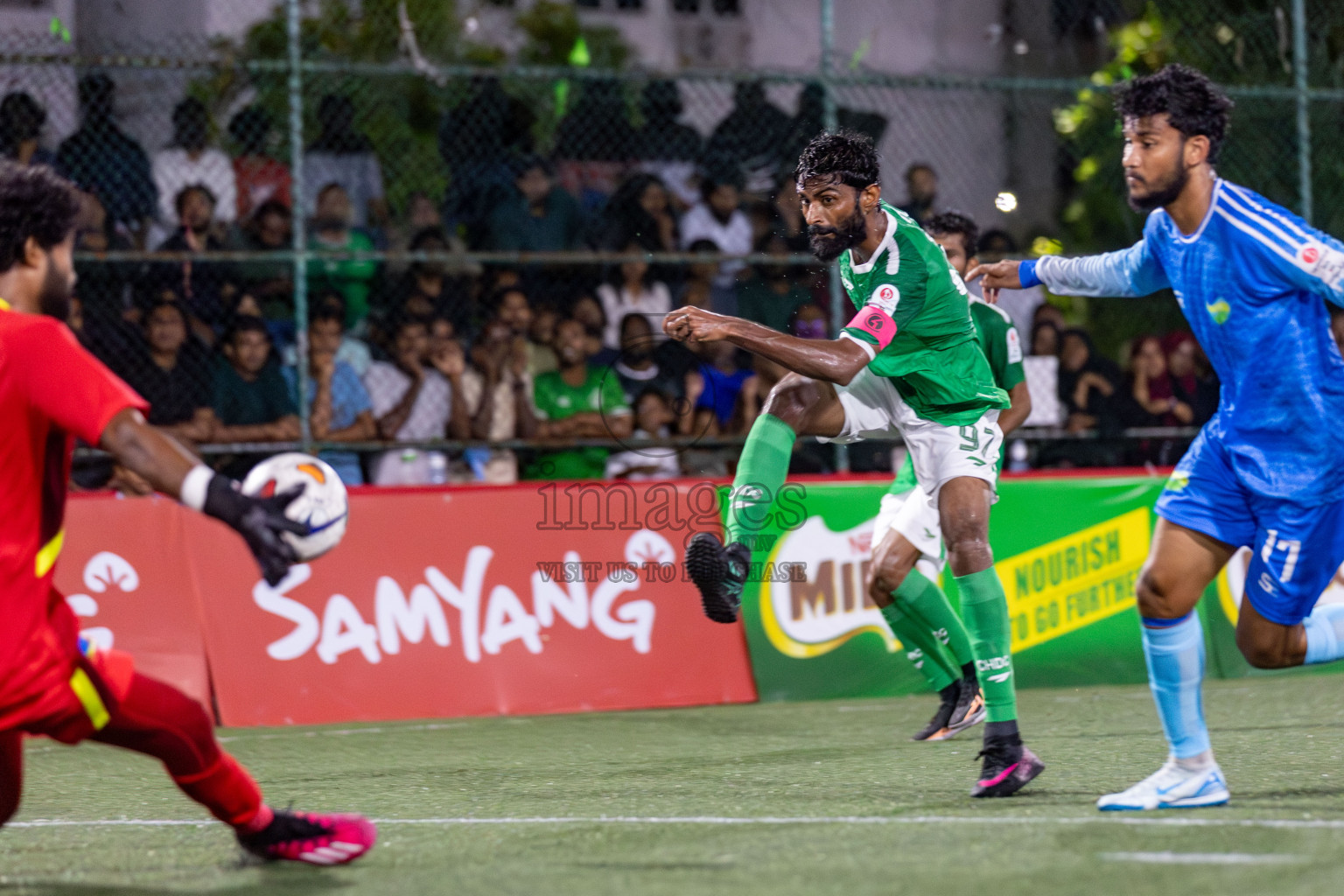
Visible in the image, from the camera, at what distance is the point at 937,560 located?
7.25 metres

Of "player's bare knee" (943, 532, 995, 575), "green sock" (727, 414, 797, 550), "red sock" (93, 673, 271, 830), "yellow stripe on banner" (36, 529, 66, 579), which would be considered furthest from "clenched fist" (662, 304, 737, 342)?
"yellow stripe on banner" (36, 529, 66, 579)

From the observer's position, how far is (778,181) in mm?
10844

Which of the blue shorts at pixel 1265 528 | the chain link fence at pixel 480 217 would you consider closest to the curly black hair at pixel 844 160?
the blue shorts at pixel 1265 528

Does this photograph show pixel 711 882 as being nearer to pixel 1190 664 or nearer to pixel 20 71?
pixel 1190 664

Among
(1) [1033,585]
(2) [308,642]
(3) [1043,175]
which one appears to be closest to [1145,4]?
(3) [1043,175]

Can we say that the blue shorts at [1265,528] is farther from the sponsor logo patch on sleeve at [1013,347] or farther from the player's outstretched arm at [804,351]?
the sponsor logo patch on sleeve at [1013,347]

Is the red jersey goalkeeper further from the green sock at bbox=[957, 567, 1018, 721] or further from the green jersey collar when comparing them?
the green jersey collar

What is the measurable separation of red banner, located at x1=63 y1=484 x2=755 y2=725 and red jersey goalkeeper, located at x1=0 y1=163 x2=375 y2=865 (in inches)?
174

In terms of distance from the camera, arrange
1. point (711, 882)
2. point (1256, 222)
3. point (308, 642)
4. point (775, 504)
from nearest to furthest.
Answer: point (711, 882) → point (1256, 222) → point (308, 642) → point (775, 504)

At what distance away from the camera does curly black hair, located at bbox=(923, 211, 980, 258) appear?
297 inches

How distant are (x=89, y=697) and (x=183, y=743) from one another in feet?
0.89

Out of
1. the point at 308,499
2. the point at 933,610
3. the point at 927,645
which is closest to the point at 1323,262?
the point at 308,499

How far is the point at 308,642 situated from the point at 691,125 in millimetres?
4833

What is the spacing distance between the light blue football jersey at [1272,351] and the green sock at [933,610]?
273 centimetres
